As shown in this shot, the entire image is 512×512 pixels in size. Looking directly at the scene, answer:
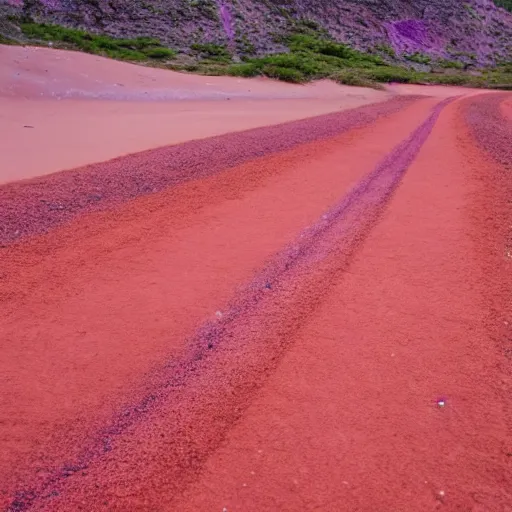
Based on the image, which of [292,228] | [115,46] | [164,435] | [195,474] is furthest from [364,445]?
[115,46]

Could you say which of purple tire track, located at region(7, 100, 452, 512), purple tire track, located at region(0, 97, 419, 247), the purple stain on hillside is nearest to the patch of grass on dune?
the purple stain on hillside

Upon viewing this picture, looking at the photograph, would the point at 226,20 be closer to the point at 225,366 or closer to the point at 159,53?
the point at 159,53

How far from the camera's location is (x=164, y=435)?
300cm

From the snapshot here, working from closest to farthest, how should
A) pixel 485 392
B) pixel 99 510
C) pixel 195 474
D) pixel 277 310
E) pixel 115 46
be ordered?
pixel 99 510 → pixel 195 474 → pixel 485 392 → pixel 277 310 → pixel 115 46

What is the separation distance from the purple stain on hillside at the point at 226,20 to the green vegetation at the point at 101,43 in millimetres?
4300

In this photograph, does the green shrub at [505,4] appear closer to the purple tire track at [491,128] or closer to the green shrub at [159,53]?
the purple tire track at [491,128]

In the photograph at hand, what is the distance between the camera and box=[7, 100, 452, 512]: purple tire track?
277cm

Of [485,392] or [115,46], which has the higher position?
[115,46]

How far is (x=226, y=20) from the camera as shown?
27094mm

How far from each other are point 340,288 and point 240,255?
110 cm

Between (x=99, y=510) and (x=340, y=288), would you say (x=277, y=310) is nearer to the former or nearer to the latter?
(x=340, y=288)

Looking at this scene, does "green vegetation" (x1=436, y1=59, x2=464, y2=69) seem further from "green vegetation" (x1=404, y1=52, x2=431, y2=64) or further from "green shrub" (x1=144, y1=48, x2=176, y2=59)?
"green shrub" (x1=144, y1=48, x2=176, y2=59)

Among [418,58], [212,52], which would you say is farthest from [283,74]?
[418,58]

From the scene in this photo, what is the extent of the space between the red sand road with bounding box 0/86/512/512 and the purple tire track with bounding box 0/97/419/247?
125 millimetres
